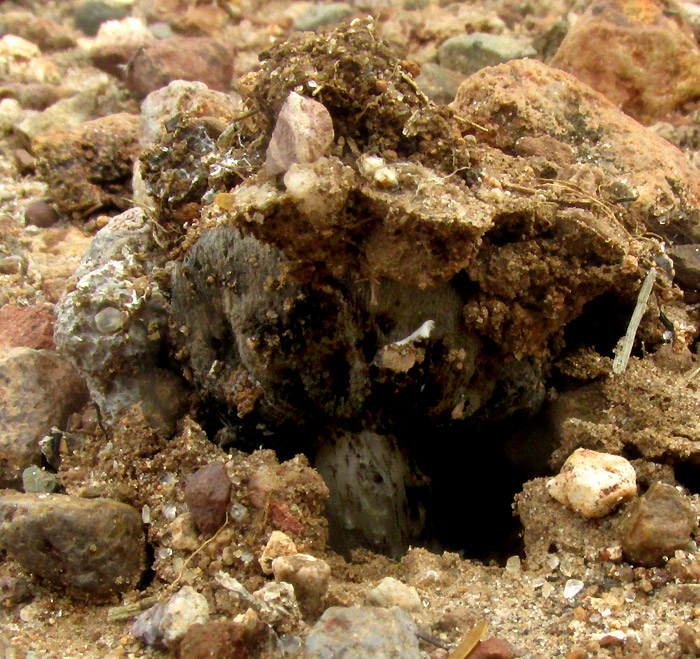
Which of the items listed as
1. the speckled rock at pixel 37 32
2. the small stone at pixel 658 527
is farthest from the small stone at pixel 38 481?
the speckled rock at pixel 37 32

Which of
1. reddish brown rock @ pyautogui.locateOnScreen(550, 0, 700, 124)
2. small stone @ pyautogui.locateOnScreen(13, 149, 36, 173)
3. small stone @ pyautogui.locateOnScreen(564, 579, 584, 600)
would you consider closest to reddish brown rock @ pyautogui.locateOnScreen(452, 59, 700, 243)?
reddish brown rock @ pyautogui.locateOnScreen(550, 0, 700, 124)

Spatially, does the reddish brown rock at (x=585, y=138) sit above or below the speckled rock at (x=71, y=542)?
→ above

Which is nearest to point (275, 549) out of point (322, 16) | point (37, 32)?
point (322, 16)

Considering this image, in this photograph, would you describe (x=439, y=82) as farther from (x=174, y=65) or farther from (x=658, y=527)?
(x=658, y=527)

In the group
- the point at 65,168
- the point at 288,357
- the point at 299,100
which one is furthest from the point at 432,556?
the point at 65,168

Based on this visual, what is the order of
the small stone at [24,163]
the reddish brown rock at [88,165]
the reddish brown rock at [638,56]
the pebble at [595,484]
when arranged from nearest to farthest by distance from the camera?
the pebble at [595,484], the reddish brown rock at [88,165], the small stone at [24,163], the reddish brown rock at [638,56]

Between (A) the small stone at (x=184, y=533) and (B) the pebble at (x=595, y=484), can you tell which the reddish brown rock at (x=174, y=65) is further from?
(B) the pebble at (x=595, y=484)

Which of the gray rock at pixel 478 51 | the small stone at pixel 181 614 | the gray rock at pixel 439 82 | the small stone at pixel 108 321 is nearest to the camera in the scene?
the small stone at pixel 181 614

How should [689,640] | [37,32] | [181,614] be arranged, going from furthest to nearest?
[37,32] < [181,614] < [689,640]
